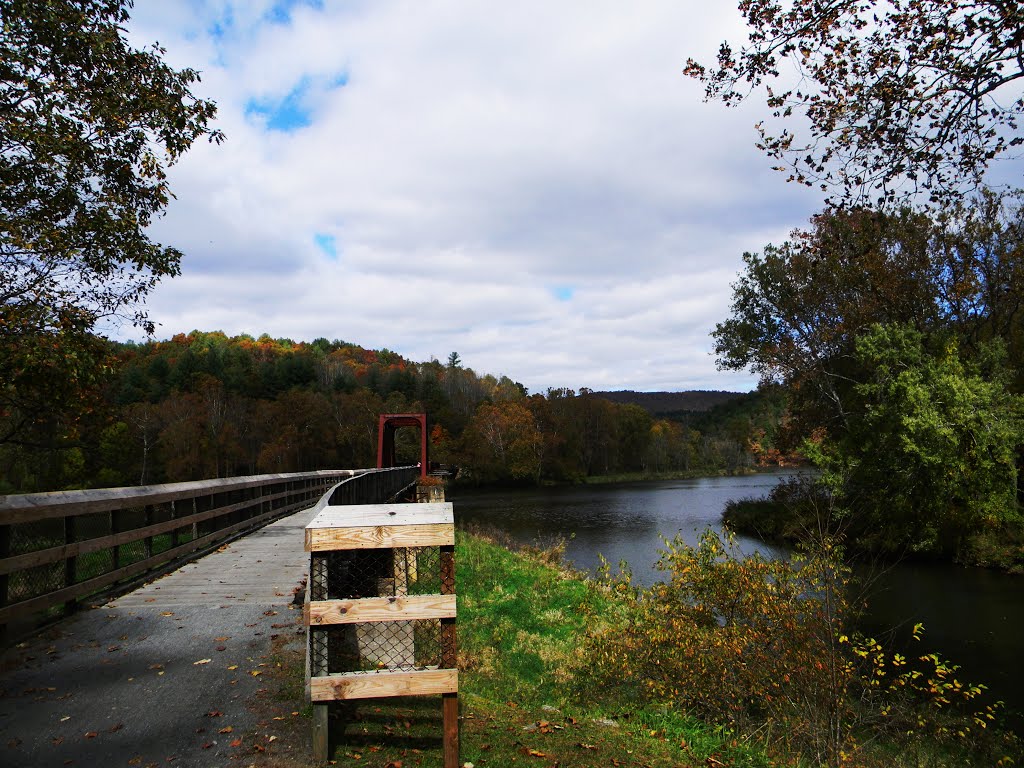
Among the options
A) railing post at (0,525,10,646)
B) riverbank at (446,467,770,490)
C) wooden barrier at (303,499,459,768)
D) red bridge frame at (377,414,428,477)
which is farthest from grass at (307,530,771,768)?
riverbank at (446,467,770,490)

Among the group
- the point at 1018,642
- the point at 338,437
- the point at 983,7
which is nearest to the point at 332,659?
the point at 983,7

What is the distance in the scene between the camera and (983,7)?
15.4 ft

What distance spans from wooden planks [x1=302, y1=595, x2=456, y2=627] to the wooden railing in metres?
3.10

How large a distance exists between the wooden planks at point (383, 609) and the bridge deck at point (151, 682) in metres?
0.81

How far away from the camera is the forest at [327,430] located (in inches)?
2478

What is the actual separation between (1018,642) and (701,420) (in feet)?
491

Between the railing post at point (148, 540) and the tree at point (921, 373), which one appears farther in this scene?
the tree at point (921, 373)

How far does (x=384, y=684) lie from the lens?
3617mm

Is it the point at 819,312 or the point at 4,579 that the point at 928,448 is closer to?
the point at 819,312

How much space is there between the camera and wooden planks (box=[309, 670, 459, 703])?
3.57m

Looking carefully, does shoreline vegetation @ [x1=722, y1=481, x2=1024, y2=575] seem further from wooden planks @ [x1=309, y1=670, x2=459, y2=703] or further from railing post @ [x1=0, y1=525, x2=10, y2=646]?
railing post @ [x1=0, y1=525, x2=10, y2=646]

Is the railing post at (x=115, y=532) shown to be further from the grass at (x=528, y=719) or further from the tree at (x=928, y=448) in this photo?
the tree at (x=928, y=448)

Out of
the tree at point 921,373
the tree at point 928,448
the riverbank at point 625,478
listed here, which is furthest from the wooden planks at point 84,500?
the riverbank at point 625,478

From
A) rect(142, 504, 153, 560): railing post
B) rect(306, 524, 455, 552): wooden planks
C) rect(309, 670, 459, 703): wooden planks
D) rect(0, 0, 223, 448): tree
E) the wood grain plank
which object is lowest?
rect(309, 670, 459, 703): wooden planks
